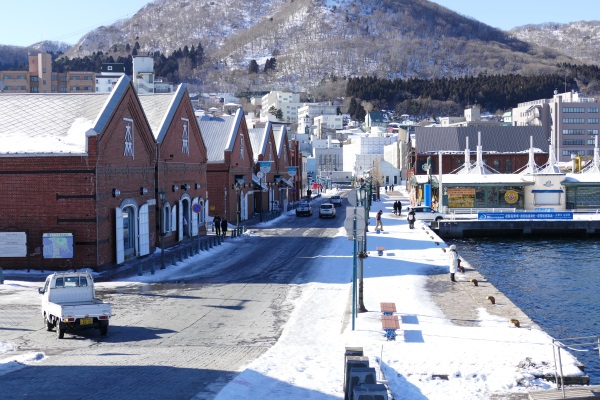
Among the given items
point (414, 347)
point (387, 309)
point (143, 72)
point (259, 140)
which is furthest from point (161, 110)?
point (259, 140)

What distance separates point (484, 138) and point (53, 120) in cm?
8297

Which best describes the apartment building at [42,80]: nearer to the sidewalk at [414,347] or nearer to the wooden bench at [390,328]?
the sidewalk at [414,347]

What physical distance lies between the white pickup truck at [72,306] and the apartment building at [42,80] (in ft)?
548

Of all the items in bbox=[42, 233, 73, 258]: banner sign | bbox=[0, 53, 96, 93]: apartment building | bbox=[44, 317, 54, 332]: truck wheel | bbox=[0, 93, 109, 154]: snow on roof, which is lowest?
bbox=[44, 317, 54, 332]: truck wheel

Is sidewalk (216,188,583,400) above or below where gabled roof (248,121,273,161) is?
below

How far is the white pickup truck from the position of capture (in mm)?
Result: 19469

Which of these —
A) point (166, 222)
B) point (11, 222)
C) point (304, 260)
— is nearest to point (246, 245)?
point (166, 222)

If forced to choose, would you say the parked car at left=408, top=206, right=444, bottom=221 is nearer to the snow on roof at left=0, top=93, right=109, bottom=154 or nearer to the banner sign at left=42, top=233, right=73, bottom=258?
the snow on roof at left=0, top=93, right=109, bottom=154

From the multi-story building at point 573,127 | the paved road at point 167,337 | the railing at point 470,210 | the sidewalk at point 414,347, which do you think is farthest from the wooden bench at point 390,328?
the multi-story building at point 573,127

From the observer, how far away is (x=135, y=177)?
38375 mm

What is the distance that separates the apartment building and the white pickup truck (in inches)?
6570

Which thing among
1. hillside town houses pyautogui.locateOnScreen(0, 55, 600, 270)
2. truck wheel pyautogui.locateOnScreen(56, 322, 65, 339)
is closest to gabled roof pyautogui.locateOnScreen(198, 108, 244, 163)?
hillside town houses pyautogui.locateOnScreen(0, 55, 600, 270)

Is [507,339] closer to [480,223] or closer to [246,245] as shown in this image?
[246,245]

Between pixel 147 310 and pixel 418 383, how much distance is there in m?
11.5
